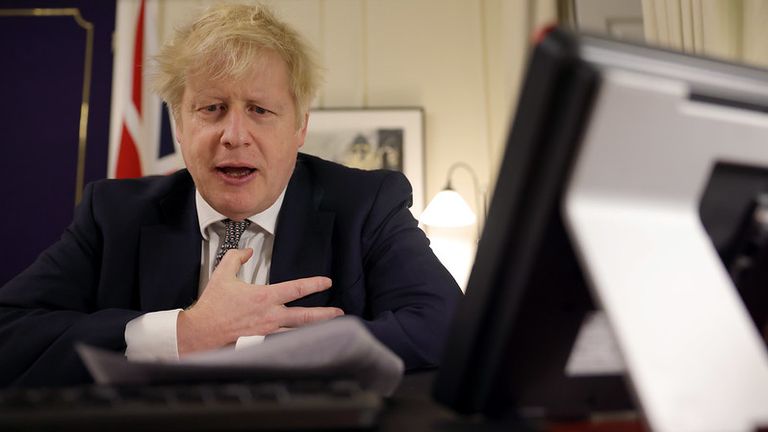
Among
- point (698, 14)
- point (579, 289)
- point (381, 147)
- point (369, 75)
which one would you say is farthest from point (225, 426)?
point (369, 75)

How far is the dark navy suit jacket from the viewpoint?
122 cm

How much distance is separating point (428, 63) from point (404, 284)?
2.65 meters

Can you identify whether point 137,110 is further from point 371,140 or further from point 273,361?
point 273,361

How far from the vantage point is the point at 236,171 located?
1.42 metres

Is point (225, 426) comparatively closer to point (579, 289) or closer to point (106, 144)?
point (579, 289)

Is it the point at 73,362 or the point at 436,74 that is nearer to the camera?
the point at 73,362

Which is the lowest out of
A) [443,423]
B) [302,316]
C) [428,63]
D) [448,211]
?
[448,211]

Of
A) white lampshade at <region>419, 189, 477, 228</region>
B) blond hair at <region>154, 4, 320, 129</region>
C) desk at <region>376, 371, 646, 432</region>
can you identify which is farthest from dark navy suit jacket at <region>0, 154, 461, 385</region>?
white lampshade at <region>419, 189, 477, 228</region>

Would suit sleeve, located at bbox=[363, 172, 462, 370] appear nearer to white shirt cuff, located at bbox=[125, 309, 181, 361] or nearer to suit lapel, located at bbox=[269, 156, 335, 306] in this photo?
suit lapel, located at bbox=[269, 156, 335, 306]

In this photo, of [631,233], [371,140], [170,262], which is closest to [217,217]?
[170,262]

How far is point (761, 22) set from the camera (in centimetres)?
144

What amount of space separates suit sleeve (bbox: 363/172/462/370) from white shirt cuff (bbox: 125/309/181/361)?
1.11 ft

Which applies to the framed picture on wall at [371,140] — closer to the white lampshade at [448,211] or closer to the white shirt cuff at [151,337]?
the white lampshade at [448,211]

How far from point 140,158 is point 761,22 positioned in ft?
9.36
